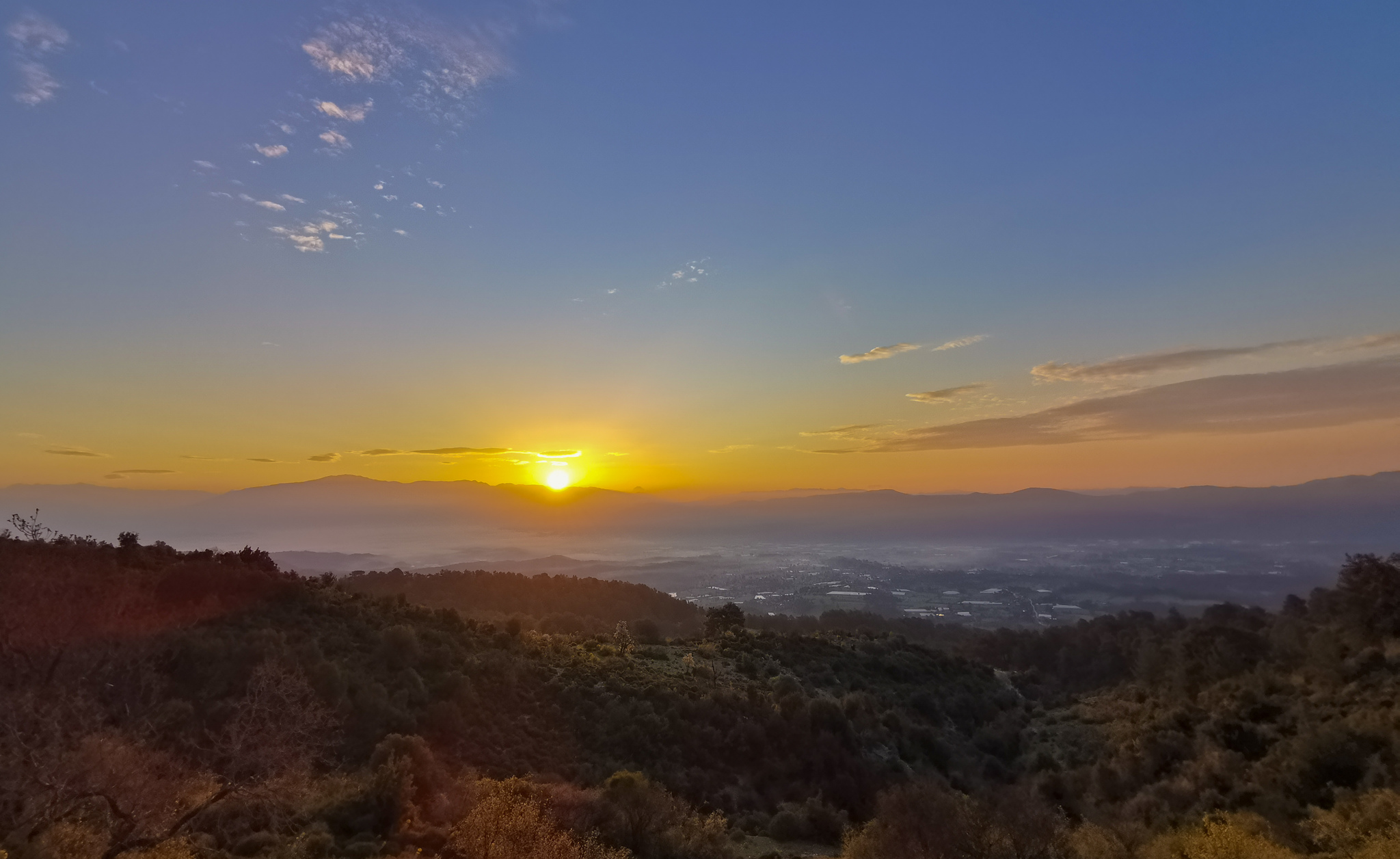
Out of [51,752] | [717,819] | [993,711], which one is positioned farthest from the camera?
[993,711]

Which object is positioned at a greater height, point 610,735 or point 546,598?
point 610,735

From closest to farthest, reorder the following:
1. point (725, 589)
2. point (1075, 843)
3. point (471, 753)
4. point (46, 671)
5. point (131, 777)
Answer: point (131, 777), point (46, 671), point (1075, 843), point (471, 753), point (725, 589)

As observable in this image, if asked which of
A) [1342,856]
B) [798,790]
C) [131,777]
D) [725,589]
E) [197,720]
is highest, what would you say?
[131,777]

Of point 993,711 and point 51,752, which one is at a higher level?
point 51,752

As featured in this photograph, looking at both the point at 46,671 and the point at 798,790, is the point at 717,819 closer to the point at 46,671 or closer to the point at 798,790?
the point at 798,790

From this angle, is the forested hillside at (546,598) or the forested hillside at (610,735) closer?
the forested hillside at (610,735)

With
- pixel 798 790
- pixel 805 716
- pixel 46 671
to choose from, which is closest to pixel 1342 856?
pixel 798 790

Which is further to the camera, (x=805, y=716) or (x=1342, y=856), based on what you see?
(x=805, y=716)

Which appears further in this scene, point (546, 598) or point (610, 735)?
point (546, 598)
